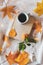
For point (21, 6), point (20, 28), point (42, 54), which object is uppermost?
point (21, 6)

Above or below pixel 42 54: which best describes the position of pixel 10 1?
above

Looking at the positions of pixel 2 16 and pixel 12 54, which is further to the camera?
pixel 2 16

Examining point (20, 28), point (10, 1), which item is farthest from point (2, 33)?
point (10, 1)

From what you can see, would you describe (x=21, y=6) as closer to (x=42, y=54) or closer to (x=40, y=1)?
(x=40, y=1)

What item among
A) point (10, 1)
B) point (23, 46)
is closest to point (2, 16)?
point (10, 1)

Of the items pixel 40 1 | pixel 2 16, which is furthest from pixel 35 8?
pixel 2 16

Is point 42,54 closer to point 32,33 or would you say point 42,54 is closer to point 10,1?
point 32,33

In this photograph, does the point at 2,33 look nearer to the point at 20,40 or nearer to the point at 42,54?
the point at 20,40

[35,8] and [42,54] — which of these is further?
[35,8]

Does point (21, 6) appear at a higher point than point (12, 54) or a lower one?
higher
